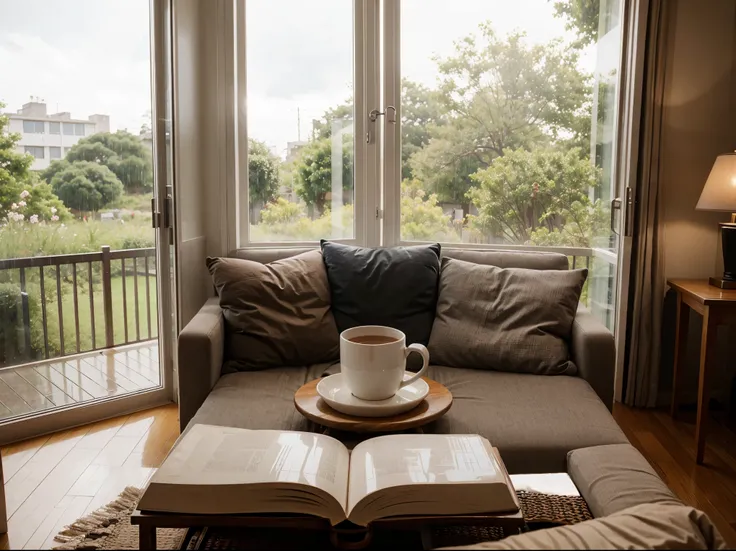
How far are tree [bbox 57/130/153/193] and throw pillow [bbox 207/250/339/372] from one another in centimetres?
65

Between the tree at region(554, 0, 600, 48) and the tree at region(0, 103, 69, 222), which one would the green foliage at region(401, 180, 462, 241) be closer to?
the tree at region(554, 0, 600, 48)

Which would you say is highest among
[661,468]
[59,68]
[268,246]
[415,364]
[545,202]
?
[59,68]

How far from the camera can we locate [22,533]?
1.98 metres

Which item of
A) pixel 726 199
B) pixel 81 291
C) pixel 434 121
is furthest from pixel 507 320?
pixel 81 291

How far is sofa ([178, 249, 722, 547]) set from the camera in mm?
1506

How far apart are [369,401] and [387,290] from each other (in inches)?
38.2

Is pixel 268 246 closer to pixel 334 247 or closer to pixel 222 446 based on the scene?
pixel 334 247

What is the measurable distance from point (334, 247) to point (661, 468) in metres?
1.54

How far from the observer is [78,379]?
9.37ft

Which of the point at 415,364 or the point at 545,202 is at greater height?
the point at 545,202

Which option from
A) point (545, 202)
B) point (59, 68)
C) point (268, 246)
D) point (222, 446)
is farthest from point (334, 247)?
point (222, 446)

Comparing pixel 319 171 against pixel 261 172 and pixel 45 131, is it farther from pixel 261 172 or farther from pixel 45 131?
pixel 45 131

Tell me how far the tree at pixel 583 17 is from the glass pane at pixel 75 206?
1926 mm

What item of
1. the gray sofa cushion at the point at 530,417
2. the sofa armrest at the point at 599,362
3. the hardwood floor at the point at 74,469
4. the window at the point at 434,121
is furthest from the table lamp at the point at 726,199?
the hardwood floor at the point at 74,469
